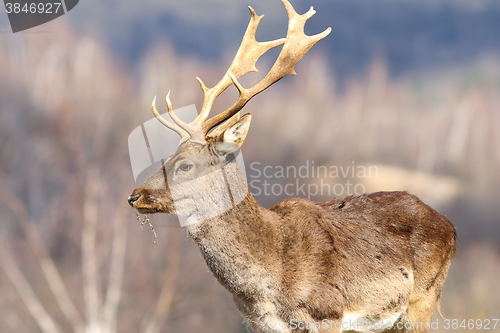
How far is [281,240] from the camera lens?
15.8 ft

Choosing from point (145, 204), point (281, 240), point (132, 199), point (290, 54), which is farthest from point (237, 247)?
point (290, 54)

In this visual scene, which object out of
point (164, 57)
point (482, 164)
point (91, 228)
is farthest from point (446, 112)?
point (91, 228)

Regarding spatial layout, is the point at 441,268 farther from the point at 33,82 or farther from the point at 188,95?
the point at 33,82

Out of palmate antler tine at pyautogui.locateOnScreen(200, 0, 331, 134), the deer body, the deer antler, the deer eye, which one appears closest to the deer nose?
the deer eye

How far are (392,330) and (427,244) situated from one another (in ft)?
3.66

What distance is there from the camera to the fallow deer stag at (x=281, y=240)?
15.1 ft

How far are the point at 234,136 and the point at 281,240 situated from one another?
3.66ft

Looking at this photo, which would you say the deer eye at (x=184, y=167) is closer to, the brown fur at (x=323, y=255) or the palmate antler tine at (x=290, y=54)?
the brown fur at (x=323, y=255)

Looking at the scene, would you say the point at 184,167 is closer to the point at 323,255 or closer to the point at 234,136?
the point at 234,136

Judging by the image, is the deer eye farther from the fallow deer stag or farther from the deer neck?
the deer neck

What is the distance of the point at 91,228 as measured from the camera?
17.5 meters

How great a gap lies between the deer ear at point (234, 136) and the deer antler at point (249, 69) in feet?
0.57

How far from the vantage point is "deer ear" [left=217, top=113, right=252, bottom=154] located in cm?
478

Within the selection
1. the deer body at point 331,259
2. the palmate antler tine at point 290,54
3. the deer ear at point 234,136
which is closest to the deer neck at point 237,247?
the deer body at point 331,259
